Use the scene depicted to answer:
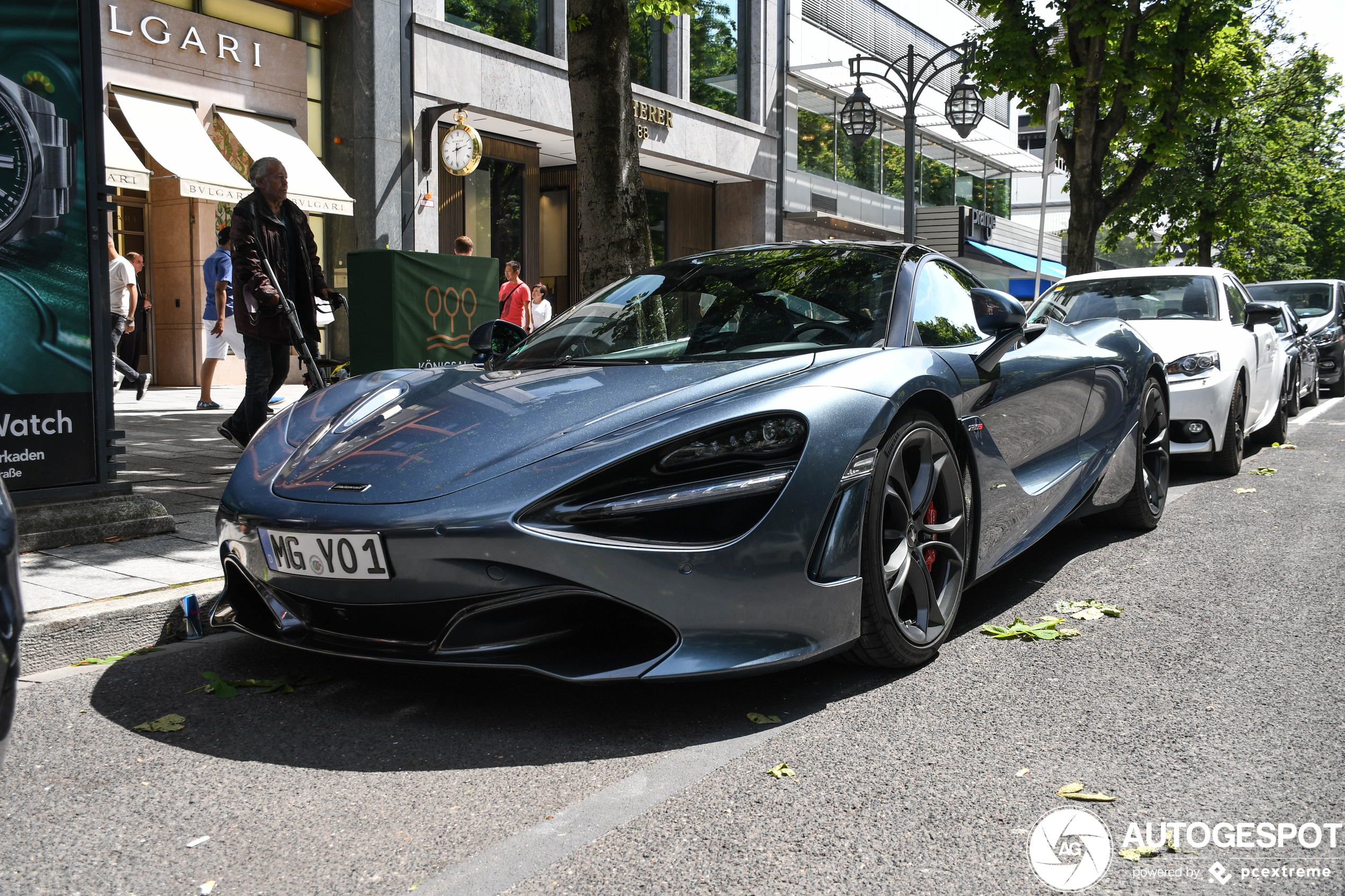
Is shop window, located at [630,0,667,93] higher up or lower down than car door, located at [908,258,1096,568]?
higher up

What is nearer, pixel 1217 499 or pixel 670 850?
pixel 670 850

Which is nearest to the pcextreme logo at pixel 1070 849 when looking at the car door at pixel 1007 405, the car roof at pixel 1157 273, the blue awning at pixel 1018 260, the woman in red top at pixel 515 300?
the car door at pixel 1007 405

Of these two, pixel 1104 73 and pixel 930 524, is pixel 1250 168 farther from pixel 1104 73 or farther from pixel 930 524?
pixel 930 524

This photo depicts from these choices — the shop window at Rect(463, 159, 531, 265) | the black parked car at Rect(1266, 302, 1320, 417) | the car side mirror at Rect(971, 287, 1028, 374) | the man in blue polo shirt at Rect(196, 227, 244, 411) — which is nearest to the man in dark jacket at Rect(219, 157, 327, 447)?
the car side mirror at Rect(971, 287, 1028, 374)

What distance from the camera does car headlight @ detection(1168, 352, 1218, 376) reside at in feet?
23.8

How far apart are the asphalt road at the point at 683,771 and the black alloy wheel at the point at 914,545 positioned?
5.0 inches

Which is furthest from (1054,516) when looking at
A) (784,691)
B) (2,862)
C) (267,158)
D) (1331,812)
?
(267,158)

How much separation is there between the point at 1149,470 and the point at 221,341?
30.5 feet

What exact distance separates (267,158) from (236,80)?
9.14 m

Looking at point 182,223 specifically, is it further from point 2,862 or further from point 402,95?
point 2,862

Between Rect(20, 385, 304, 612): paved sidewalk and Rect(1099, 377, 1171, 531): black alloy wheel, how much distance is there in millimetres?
4038

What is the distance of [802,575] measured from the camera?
9.57 feet

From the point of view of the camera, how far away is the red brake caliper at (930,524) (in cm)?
349

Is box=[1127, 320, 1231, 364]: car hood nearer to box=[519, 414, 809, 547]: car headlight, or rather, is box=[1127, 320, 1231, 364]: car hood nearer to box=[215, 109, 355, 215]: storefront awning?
box=[519, 414, 809, 547]: car headlight
